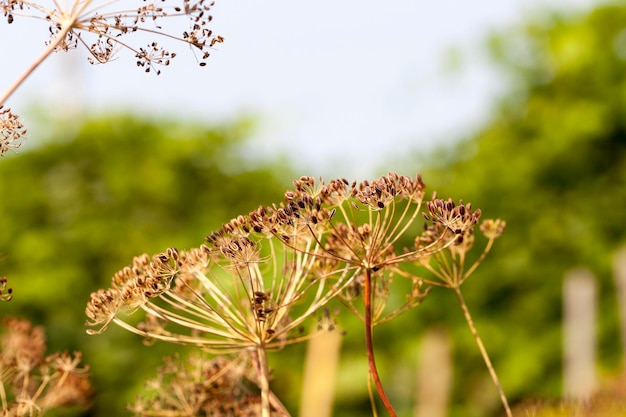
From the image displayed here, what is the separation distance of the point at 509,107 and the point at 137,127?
20.8 feet

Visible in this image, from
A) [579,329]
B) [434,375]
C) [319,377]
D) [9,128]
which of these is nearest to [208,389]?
[9,128]

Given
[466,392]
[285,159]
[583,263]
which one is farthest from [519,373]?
[285,159]

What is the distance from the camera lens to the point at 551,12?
14961mm

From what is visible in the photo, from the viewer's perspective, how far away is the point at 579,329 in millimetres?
11438

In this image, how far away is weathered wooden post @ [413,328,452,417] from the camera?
11.5 m

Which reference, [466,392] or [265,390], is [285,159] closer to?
[466,392]

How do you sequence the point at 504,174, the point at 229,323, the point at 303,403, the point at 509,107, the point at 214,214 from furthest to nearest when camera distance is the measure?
the point at 509,107, the point at 504,174, the point at 214,214, the point at 303,403, the point at 229,323

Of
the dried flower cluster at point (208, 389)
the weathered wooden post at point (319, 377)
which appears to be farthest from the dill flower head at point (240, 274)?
the weathered wooden post at point (319, 377)

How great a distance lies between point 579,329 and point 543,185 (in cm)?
297

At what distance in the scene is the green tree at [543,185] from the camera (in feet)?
41.0

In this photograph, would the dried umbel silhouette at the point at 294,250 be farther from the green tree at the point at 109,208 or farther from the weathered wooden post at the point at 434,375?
the weathered wooden post at the point at 434,375

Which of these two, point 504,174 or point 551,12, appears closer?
point 504,174

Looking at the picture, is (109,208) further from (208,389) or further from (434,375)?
(208,389)

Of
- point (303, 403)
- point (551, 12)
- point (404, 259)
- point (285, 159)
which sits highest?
point (551, 12)
